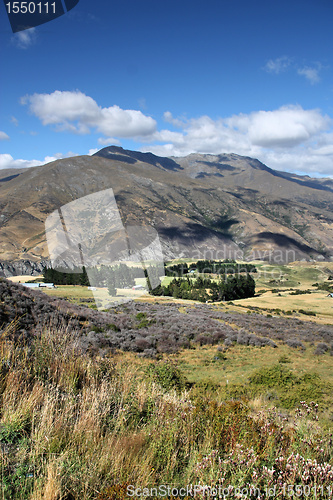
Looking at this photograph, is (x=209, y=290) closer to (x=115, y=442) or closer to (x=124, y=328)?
(x=124, y=328)

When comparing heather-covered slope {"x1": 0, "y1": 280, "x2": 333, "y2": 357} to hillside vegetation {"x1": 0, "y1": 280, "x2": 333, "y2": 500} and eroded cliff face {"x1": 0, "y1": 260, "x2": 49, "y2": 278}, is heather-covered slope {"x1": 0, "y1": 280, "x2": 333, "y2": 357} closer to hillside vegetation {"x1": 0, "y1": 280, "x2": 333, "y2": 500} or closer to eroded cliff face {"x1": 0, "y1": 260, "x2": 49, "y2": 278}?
hillside vegetation {"x1": 0, "y1": 280, "x2": 333, "y2": 500}

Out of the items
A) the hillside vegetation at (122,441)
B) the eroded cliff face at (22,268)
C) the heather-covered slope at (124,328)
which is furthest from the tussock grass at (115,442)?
the eroded cliff face at (22,268)

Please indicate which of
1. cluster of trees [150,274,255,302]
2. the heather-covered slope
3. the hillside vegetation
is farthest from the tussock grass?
cluster of trees [150,274,255,302]

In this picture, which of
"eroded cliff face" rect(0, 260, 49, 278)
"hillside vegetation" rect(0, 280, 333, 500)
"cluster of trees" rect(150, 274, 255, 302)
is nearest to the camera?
"hillside vegetation" rect(0, 280, 333, 500)

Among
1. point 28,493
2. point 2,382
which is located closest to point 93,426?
point 28,493

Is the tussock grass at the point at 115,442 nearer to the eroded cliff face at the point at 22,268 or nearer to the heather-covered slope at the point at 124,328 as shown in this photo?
the heather-covered slope at the point at 124,328

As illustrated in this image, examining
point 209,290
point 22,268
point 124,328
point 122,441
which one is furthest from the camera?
point 22,268

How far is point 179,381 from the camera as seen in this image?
10453mm

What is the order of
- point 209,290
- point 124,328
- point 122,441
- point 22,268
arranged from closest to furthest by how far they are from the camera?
point 122,441
point 124,328
point 209,290
point 22,268

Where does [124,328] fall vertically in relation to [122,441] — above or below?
below

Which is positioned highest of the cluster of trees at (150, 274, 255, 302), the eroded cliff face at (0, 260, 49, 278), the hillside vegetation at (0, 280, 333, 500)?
the hillside vegetation at (0, 280, 333, 500)

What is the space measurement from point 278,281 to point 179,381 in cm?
11367

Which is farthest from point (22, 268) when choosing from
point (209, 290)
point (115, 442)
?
point (115, 442)

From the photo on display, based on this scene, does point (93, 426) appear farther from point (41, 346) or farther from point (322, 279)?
point (322, 279)
